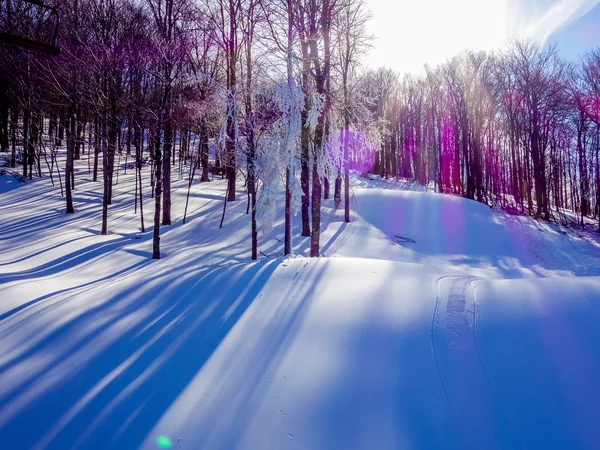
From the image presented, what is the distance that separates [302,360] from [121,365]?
7.02ft

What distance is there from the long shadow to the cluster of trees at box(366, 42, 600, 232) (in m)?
15.3

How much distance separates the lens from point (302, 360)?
3.95 metres

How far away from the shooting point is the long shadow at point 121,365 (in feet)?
10.4

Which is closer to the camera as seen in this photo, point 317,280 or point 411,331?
point 411,331

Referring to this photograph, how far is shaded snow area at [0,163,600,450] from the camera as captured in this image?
3.09 meters

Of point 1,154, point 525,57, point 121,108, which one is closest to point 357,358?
point 121,108

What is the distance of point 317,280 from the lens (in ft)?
19.3

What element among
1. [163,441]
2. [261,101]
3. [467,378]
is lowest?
[163,441]

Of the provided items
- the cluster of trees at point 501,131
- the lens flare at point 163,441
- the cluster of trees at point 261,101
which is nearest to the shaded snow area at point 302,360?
the lens flare at point 163,441

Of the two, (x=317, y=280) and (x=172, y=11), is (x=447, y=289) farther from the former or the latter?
(x=172, y=11)

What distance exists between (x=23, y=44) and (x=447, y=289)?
610 cm

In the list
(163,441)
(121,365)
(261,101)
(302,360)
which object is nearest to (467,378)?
(302,360)

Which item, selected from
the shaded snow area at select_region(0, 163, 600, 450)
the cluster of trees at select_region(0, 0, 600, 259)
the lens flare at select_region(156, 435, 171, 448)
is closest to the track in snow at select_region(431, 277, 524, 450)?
the shaded snow area at select_region(0, 163, 600, 450)

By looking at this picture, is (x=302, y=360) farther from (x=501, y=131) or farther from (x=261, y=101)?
(x=501, y=131)
